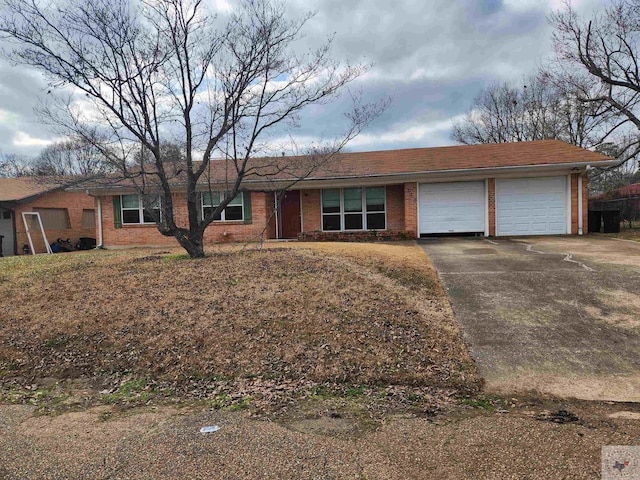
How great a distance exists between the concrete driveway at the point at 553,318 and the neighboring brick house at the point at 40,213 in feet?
66.5

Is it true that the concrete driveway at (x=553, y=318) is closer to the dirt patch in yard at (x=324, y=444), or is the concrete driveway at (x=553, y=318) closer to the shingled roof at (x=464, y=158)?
the dirt patch in yard at (x=324, y=444)

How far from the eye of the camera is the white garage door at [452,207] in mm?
15953

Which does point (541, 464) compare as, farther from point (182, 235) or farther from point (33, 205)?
point (33, 205)

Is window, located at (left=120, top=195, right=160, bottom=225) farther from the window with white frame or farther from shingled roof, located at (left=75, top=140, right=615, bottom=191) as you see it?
the window with white frame

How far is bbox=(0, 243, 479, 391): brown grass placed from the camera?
15.9 feet

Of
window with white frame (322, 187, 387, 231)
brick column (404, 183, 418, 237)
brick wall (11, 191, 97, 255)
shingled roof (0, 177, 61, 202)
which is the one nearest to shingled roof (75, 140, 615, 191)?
brick column (404, 183, 418, 237)

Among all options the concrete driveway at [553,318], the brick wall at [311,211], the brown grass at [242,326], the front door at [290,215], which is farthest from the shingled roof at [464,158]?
the brown grass at [242,326]

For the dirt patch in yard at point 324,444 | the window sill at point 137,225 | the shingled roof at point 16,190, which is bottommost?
the dirt patch in yard at point 324,444

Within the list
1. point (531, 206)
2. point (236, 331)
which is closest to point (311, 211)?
point (531, 206)

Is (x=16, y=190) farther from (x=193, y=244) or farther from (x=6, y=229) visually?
(x=193, y=244)

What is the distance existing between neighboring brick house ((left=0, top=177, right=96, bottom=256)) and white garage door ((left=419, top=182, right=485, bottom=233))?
56.0ft

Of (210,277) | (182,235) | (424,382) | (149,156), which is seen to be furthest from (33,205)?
(424,382)

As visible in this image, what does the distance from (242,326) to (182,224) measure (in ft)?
41.7

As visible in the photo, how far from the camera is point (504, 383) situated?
4414 millimetres
